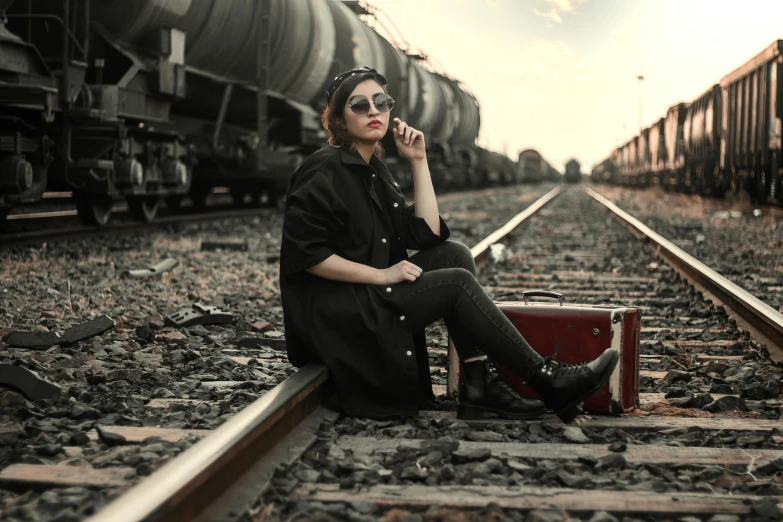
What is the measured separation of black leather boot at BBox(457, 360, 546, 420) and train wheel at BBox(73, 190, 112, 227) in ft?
24.9

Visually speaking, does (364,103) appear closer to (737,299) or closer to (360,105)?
(360,105)

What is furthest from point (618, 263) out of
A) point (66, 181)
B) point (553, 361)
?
point (553, 361)

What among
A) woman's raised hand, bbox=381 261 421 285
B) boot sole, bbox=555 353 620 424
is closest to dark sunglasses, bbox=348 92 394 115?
woman's raised hand, bbox=381 261 421 285

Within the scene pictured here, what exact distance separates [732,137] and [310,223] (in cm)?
1977

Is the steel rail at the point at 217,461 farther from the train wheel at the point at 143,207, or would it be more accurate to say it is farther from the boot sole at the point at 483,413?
the train wheel at the point at 143,207

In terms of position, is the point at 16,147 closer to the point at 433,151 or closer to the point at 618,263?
the point at 618,263

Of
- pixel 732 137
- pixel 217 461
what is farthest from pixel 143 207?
pixel 732 137

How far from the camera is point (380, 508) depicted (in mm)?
2391

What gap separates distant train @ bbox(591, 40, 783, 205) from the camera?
17.1 m

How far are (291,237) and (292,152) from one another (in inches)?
474

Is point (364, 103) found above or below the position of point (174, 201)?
above

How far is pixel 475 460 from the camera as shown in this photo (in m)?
Result: 2.81

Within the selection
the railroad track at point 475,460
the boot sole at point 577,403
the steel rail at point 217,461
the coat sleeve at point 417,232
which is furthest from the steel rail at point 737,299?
the steel rail at point 217,461

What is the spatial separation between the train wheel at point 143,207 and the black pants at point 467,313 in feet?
28.9
